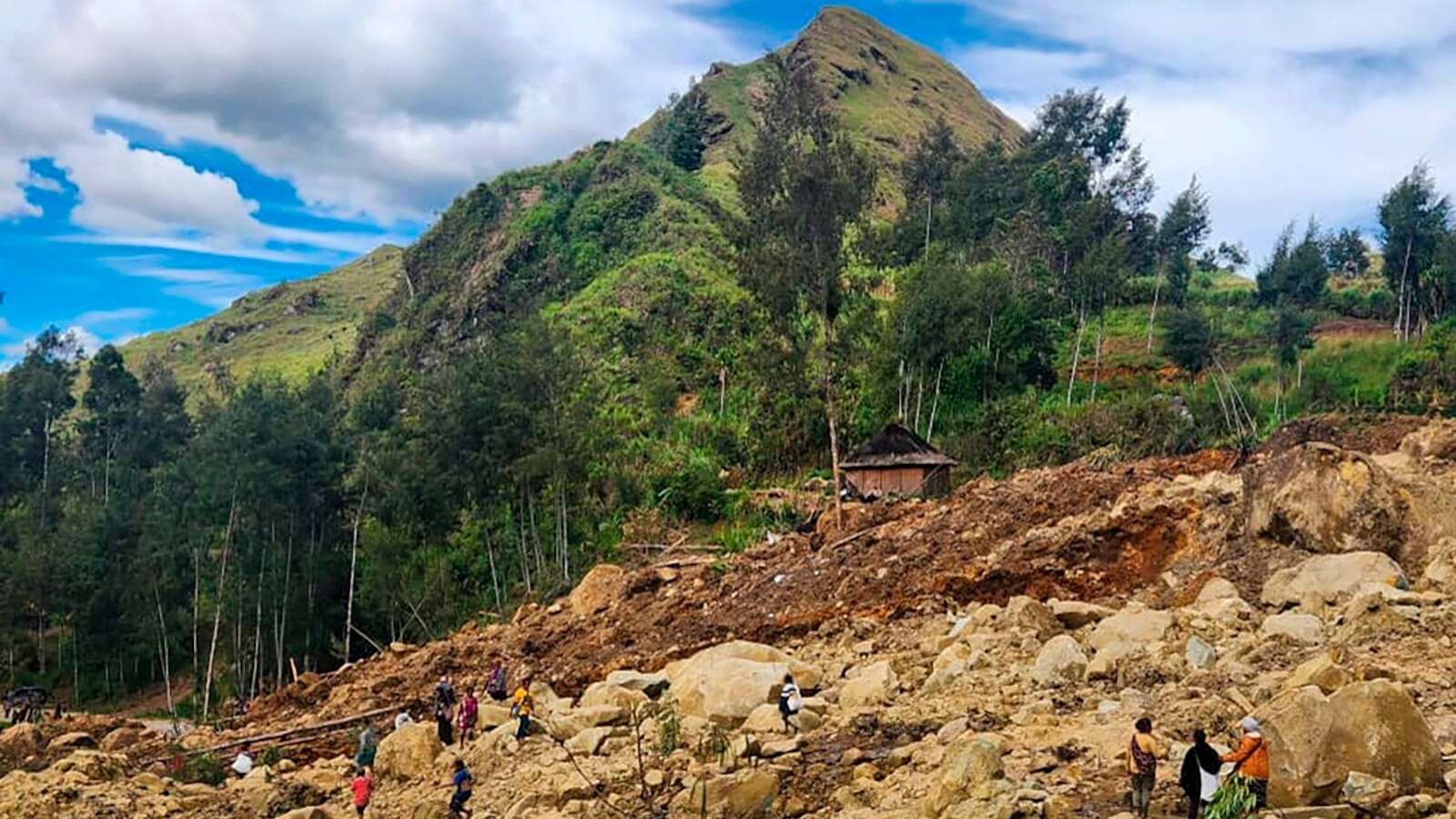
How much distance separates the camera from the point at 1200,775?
576 cm

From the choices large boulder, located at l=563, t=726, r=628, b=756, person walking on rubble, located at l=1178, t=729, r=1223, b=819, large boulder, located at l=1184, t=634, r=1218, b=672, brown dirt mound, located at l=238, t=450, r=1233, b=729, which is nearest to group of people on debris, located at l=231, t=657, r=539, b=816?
brown dirt mound, located at l=238, t=450, r=1233, b=729

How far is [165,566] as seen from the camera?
30781 mm

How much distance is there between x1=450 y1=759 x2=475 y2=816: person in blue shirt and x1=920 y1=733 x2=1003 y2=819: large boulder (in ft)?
16.1

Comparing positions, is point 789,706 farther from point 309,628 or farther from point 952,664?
point 309,628

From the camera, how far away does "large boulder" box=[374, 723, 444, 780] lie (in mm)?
11195

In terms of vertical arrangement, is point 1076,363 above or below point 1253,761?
above

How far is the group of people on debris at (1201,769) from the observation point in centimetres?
560

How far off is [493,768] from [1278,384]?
3010 centimetres

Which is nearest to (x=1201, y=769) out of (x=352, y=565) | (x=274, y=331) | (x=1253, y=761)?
(x=1253, y=761)

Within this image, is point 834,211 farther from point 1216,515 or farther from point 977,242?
point 977,242

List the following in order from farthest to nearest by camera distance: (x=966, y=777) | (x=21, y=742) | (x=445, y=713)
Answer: (x=21, y=742)
(x=445, y=713)
(x=966, y=777)

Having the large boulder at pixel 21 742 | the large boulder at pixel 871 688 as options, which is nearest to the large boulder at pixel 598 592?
the large boulder at pixel 871 688

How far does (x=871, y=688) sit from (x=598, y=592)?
9101mm

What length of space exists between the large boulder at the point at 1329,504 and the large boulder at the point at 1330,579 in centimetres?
72
